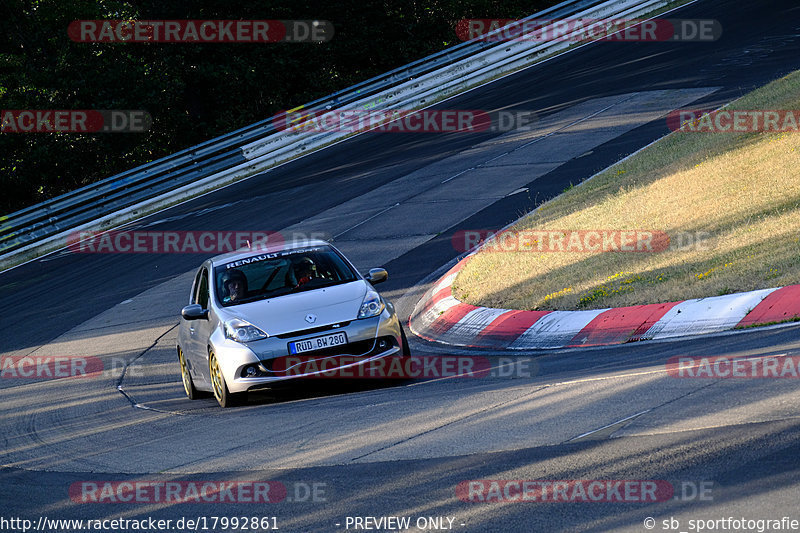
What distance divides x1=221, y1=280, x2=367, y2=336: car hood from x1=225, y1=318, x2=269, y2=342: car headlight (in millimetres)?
48

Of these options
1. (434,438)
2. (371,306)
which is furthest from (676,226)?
(434,438)

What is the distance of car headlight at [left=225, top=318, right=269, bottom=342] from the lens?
30.8ft

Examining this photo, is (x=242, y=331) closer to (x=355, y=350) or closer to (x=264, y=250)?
(x=355, y=350)

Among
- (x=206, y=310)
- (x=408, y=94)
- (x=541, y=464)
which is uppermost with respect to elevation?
(x=408, y=94)

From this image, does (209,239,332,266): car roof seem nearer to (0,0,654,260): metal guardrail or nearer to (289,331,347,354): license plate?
(289,331,347,354): license plate

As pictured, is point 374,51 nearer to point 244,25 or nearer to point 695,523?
point 244,25

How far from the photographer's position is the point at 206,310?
412 inches

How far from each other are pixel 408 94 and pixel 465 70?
7.28 ft

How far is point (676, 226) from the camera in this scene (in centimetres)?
1270

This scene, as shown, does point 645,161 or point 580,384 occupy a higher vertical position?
point 645,161

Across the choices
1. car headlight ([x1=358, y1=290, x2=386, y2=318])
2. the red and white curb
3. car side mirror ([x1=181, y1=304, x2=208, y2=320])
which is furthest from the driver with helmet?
the red and white curb

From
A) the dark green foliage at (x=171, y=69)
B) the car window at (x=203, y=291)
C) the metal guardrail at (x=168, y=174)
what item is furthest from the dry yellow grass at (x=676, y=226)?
the dark green foliage at (x=171, y=69)

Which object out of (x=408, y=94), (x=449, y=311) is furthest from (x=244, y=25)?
(x=449, y=311)

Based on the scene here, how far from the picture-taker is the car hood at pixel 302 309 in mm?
9352
